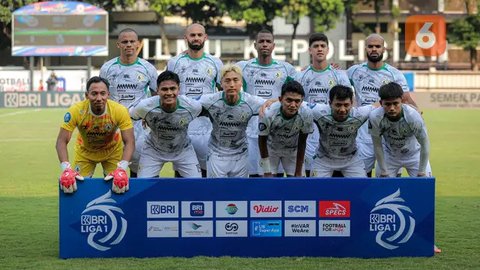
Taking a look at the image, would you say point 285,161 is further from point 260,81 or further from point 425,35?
point 425,35

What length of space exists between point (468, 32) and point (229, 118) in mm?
47035

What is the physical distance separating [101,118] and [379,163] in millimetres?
2896

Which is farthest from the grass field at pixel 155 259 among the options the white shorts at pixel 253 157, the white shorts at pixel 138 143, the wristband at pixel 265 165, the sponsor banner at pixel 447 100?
the sponsor banner at pixel 447 100

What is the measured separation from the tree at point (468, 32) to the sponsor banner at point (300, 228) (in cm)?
4774

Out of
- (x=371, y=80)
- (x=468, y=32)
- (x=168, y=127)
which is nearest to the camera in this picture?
(x=168, y=127)

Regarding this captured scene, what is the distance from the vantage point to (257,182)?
9562 millimetres

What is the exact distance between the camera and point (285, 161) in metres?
11.2

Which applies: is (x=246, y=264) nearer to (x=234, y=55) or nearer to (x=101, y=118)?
(x=101, y=118)

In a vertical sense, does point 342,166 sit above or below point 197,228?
above

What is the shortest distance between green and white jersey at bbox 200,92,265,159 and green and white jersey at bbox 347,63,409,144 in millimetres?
1701

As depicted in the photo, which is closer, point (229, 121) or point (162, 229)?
point (162, 229)

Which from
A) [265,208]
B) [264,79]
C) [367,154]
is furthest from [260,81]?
[265,208]

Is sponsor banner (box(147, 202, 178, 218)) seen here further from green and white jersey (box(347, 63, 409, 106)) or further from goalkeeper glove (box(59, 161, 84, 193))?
green and white jersey (box(347, 63, 409, 106))

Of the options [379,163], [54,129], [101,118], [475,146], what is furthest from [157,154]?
[54,129]
